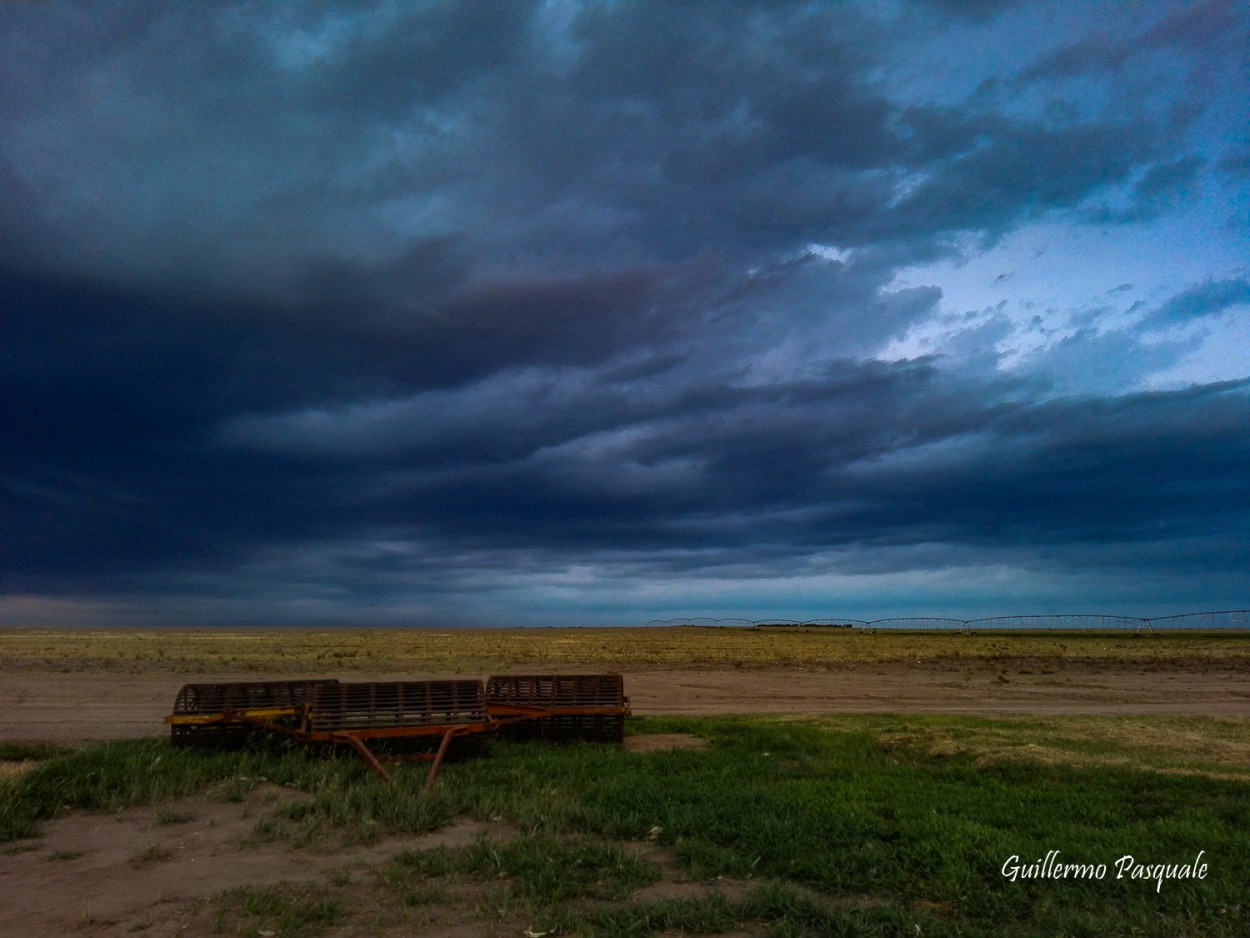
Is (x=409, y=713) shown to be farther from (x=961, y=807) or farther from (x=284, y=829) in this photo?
(x=961, y=807)

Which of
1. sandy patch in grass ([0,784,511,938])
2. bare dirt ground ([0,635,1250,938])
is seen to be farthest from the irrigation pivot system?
sandy patch in grass ([0,784,511,938])

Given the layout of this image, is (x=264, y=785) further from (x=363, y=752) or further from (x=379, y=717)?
(x=379, y=717)

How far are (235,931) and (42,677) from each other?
34893mm

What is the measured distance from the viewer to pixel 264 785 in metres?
11.5

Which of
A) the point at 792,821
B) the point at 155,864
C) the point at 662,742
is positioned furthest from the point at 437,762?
the point at 662,742

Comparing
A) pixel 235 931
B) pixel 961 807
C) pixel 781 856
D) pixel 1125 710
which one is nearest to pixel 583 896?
pixel 781 856

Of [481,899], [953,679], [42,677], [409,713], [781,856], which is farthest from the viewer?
[953,679]

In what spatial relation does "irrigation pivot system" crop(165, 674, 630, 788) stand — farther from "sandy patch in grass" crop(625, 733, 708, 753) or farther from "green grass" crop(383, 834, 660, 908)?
"green grass" crop(383, 834, 660, 908)

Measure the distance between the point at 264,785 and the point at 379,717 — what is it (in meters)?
2.72

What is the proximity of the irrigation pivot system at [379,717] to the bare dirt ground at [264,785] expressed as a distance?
1318 millimetres

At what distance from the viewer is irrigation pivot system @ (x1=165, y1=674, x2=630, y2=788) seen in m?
12.7

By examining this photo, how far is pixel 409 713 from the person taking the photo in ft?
43.6

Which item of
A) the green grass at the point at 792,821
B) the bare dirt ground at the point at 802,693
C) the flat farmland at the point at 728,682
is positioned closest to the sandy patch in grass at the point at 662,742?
the green grass at the point at 792,821

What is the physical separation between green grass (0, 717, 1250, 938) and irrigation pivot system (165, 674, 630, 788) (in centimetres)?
49
